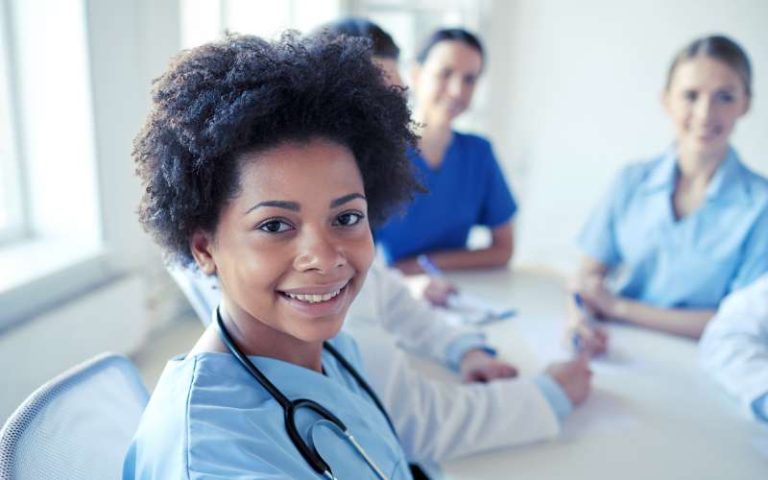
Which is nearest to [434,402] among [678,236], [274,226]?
[274,226]

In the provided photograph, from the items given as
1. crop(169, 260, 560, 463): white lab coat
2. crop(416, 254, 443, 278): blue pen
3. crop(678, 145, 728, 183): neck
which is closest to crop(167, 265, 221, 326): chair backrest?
crop(169, 260, 560, 463): white lab coat

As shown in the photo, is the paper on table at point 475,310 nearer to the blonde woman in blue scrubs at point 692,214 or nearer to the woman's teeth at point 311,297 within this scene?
the blonde woman in blue scrubs at point 692,214

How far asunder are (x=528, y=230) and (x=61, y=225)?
2380 millimetres

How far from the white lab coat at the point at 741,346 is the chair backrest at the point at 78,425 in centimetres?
99

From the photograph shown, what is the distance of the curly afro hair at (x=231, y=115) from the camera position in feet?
2.11

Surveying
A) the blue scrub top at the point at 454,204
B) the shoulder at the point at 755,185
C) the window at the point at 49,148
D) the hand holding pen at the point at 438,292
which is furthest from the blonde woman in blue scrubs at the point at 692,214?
the window at the point at 49,148

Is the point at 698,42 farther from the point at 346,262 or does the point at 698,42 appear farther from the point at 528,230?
the point at 528,230

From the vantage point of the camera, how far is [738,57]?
1535 mm

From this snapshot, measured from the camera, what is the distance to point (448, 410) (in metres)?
1.02

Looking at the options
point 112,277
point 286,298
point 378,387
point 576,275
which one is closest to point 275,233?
point 286,298

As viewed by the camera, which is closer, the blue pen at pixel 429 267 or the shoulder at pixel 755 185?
the shoulder at pixel 755 185

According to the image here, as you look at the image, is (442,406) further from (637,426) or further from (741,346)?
(741,346)

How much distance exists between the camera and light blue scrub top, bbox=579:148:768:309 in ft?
4.83

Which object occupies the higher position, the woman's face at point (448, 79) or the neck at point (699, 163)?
the woman's face at point (448, 79)
